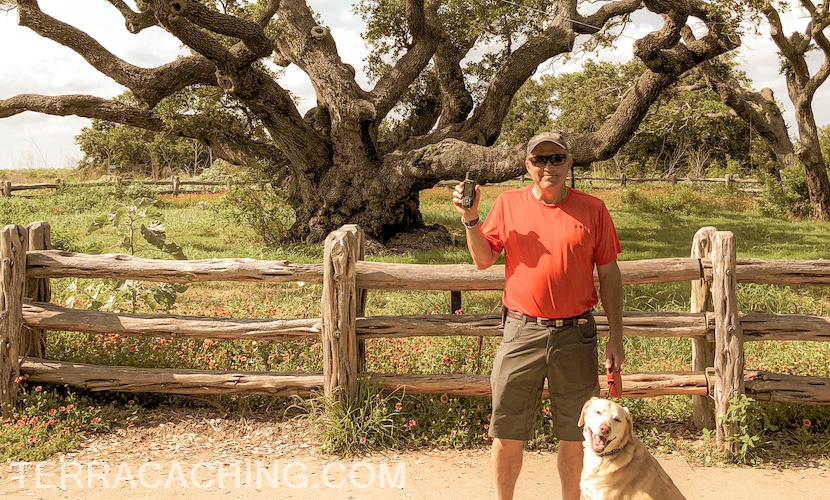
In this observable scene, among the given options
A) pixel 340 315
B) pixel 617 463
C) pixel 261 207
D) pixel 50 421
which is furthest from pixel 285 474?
Result: pixel 261 207

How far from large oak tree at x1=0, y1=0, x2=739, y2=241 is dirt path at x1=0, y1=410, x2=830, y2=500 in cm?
862

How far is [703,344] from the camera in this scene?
573 cm

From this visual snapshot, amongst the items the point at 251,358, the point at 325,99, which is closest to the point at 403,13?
the point at 325,99

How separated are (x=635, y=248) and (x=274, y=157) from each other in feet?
27.7

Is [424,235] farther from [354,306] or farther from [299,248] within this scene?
[354,306]

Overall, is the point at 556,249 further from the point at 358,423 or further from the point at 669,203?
the point at 669,203

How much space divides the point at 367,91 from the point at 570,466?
42.7 feet

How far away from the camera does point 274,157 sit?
54.6 feet

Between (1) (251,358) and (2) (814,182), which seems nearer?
(1) (251,358)

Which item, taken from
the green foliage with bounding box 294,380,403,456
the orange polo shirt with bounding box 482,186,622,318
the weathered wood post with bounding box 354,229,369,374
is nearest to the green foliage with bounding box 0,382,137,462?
the green foliage with bounding box 294,380,403,456

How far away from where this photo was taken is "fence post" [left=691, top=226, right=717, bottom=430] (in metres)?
5.66

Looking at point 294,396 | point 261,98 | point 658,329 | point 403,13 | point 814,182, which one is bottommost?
point 294,396

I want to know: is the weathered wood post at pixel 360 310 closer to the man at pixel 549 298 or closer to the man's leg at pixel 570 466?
the man at pixel 549 298

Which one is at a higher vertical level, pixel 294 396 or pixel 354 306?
pixel 354 306
